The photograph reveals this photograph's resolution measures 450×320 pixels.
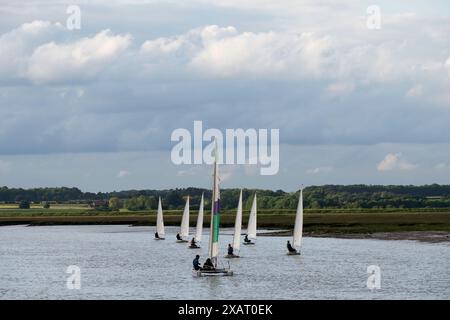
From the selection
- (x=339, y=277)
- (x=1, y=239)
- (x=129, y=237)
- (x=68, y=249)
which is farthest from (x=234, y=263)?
(x=1, y=239)

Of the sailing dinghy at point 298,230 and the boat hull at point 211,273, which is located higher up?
the sailing dinghy at point 298,230

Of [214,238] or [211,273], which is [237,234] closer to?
[211,273]

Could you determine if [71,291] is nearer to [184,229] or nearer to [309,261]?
[309,261]

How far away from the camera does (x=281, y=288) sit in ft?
217

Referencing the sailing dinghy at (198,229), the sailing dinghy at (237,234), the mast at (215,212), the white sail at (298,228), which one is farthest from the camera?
the sailing dinghy at (198,229)

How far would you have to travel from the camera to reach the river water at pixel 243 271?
6378cm

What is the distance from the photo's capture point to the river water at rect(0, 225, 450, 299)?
209 ft

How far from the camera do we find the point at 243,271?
7762 cm

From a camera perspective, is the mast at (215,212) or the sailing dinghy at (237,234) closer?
the mast at (215,212)

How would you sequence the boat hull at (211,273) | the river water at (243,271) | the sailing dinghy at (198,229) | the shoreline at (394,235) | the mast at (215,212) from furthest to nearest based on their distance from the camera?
the shoreline at (394,235) < the sailing dinghy at (198,229) < the boat hull at (211,273) < the mast at (215,212) < the river water at (243,271)

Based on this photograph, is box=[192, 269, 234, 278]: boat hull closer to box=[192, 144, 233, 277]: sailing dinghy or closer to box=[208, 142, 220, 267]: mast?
box=[192, 144, 233, 277]: sailing dinghy

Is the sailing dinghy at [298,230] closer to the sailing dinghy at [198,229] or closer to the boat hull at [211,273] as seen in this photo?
the sailing dinghy at [198,229]

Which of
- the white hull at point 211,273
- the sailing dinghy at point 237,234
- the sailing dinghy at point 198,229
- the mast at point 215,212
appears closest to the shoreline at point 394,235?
the sailing dinghy at point 198,229

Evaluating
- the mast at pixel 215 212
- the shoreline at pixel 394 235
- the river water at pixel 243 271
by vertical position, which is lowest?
the river water at pixel 243 271
